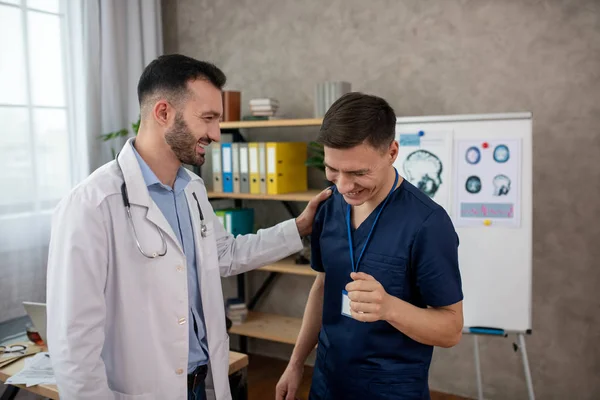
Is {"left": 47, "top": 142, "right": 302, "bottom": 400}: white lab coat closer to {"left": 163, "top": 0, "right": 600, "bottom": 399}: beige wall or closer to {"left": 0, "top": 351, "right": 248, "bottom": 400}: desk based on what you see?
{"left": 0, "top": 351, "right": 248, "bottom": 400}: desk

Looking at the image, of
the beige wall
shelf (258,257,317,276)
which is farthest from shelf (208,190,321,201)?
the beige wall

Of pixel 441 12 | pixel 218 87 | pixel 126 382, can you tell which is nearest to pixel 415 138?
pixel 441 12

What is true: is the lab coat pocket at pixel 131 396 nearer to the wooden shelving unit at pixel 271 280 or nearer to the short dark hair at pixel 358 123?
the short dark hair at pixel 358 123

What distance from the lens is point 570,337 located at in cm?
310

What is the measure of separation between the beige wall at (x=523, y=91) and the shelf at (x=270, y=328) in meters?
0.99

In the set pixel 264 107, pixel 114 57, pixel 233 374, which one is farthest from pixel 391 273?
pixel 114 57

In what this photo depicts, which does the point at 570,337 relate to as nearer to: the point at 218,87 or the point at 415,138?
the point at 415,138

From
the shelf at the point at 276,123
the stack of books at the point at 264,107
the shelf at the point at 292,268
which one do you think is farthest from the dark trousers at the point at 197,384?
the stack of books at the point at 264,107

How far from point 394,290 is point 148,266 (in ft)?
2.30

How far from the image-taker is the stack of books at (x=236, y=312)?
3.84 metres

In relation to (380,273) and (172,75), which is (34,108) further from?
(380,273)

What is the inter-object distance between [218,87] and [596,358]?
8.90ft

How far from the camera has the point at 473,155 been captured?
2588 millimetres

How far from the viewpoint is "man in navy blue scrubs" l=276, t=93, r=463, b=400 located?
1289 millimetres
